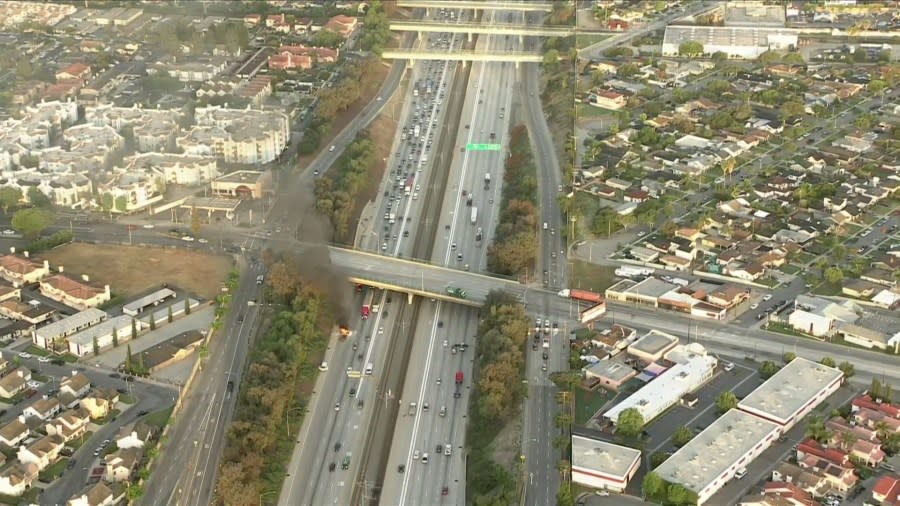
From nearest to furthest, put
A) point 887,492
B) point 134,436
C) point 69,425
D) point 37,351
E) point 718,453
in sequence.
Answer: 1. point 887,492
2. point 718,453
3. point 134,436
4. point 69,425
5. point 37,351

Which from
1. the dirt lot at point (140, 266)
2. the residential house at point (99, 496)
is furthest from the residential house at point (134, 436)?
the dirt lot at point (140, 266)

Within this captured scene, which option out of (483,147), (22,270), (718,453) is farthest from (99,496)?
(483,147)

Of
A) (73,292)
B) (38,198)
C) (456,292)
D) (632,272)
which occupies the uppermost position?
(38,198)

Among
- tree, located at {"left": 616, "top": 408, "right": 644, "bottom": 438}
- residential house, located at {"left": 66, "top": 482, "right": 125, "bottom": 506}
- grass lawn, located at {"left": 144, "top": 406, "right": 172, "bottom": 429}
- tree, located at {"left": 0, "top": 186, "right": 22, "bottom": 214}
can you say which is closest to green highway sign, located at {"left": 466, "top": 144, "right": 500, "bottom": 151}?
tree, located at {"left": 0, "top": 186, "right": 22, "bottom": 214}

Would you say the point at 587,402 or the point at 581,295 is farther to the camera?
the point at 581,295

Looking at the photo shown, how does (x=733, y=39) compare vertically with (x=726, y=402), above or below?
above

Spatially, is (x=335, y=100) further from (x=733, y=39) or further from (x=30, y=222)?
(x=733, y=39)

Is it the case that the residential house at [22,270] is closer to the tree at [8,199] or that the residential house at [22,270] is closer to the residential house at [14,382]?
the tree at [8,199]
